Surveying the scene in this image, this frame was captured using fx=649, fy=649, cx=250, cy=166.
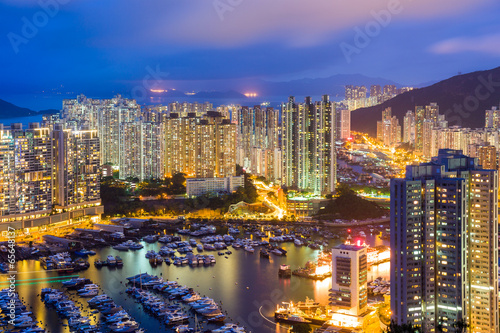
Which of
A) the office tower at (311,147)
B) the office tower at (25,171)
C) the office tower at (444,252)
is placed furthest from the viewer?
the office tower at (311,147)

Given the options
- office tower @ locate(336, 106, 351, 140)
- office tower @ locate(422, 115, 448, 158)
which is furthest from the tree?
office tower @ locate(336, 106, 351, 140)

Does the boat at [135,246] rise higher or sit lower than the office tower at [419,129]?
lower

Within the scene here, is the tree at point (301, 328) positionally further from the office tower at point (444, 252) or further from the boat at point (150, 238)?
the boat at point (150, 238)

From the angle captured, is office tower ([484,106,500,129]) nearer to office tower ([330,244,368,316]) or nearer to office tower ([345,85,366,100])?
office tower ([345,85,366,100])

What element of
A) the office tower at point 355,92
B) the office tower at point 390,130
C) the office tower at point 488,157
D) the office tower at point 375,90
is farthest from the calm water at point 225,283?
the office tower at point 375,90

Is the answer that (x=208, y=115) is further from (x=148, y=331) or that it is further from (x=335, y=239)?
(x=148, y=331)

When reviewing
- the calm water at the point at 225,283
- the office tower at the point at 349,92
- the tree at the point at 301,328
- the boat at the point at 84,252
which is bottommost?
the tree at the point at 301,328

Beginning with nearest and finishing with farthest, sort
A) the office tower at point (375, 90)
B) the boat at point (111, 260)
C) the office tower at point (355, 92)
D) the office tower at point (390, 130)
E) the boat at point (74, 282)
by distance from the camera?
the boat at point (74, 282), the boat at point (111, 260), the office tower at point (390, 130), the office tower at point (355, 92), the office tower at point (375, 90)
